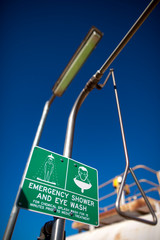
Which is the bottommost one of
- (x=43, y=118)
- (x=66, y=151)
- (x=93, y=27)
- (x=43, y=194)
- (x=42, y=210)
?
(x=42, y=210)

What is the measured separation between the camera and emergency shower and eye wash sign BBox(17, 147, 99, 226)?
1.49 meters

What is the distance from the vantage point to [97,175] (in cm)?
225

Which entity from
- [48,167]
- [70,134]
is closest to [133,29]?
[70,134]

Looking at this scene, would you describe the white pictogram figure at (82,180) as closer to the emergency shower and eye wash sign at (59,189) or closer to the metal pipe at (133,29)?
the emergency shower and eye wash sign at (59,189)

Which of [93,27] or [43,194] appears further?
[93,27]

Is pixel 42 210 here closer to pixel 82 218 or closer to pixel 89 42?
pixel 82 218

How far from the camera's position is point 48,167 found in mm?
1786

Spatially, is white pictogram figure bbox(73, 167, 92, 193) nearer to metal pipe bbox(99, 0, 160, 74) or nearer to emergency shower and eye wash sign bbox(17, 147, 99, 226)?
emergency shower and eye wash sign bbox(17, 147, 99, 226)

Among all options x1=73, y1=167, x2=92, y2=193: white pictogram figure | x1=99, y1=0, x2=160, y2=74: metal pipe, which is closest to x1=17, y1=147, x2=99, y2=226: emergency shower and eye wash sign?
x1=73, y1=167, x2=92, y2=193: white pictogram figure

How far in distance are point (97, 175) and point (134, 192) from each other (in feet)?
11.5

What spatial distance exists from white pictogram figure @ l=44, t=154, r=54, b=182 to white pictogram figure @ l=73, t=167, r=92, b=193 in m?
0.33

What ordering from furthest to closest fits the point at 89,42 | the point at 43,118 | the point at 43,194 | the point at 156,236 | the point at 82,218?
the point at 43,118 → the point at 156,236 → the point at 89,42 → the point at 82,218 → the point at 43,194

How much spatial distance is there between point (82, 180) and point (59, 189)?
0.38 metres

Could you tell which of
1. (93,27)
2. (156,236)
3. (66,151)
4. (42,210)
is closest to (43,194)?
(42,210)
